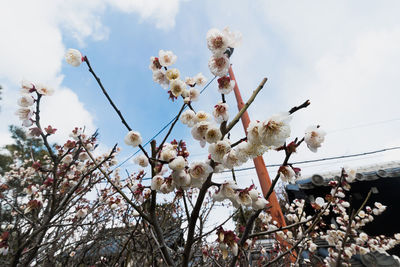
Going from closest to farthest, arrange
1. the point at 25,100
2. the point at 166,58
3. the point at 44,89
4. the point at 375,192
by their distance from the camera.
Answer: the point at 166,58
the point at 25,100
the point at 44,89
the point at 375,192

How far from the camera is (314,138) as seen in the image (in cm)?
119

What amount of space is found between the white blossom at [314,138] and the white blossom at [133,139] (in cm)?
111

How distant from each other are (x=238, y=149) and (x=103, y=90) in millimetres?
994

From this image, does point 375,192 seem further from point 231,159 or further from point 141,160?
point 141,160

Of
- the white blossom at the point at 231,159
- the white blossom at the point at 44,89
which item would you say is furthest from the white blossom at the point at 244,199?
the white blossom at the point at 44,89

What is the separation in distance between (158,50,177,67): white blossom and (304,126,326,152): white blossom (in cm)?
108

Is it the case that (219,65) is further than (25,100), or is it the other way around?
(25,100)

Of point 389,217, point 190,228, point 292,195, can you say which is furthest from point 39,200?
point 389,217

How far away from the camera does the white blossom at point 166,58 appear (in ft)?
4.85

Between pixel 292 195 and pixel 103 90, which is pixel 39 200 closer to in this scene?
pixel 103 90

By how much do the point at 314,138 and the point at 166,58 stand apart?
1.17 metres

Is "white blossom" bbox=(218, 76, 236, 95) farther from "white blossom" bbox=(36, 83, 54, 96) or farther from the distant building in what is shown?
the distant building

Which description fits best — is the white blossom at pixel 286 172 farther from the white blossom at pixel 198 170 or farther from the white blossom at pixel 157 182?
the white blossom at pixel 157 182

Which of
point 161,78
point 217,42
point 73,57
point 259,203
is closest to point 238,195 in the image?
point 259,203
